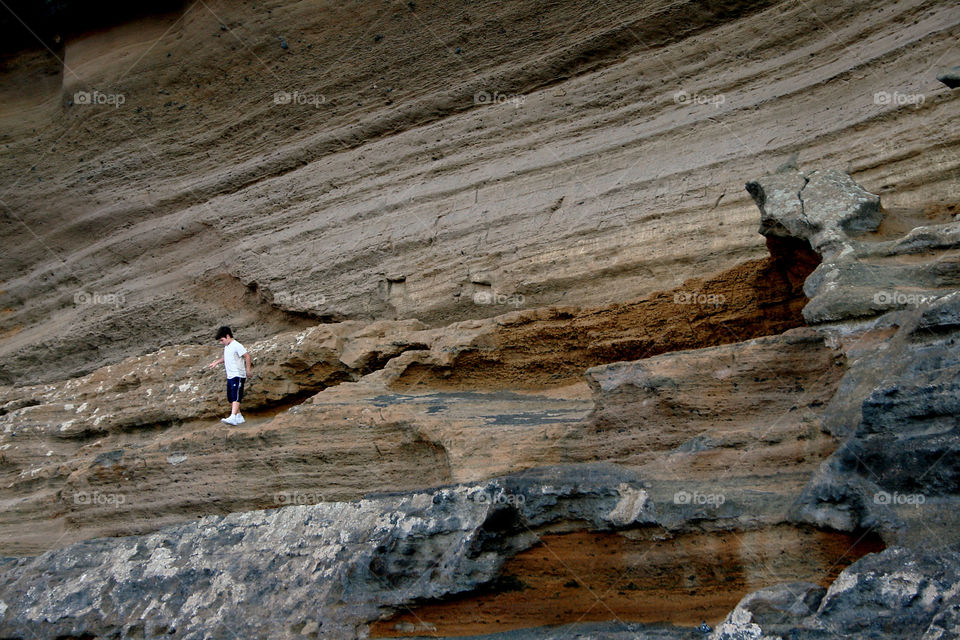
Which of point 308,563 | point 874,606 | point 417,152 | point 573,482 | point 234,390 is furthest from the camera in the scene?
point 417,152

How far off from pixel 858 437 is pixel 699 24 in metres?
6.20

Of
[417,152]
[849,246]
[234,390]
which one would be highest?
[417,152]

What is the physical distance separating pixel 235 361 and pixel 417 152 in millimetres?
3435

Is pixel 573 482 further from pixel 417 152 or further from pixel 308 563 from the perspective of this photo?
pixel 417 152

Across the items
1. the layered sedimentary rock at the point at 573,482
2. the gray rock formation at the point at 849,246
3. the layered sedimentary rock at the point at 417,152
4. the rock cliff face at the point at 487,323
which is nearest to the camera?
the layered sedimentary rock at the point at 573,482

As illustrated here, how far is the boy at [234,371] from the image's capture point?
7840mm

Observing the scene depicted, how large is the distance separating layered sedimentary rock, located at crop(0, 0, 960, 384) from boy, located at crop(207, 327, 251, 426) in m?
1.39

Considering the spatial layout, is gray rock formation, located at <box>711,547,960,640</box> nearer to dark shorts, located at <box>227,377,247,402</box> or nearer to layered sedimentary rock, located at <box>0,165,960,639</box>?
layered sedimentary rock, located at <box>0,165,960,639</box>

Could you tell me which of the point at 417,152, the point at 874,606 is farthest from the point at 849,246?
the point at 417,152

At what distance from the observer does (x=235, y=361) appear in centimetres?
809

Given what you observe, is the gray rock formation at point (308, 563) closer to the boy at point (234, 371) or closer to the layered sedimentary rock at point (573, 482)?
the layered sedimentary rock at point (573, 482)

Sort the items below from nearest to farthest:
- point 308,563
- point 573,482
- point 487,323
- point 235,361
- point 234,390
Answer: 1. point 573,482
2. point 308,563
3. point 487,323
4. point 234,390
5. point 235,361

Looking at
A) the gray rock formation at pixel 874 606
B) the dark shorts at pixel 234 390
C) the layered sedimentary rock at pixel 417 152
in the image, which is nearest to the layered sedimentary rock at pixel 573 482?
the gray rock formation at pixel 874 606

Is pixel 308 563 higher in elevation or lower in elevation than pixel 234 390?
lower
